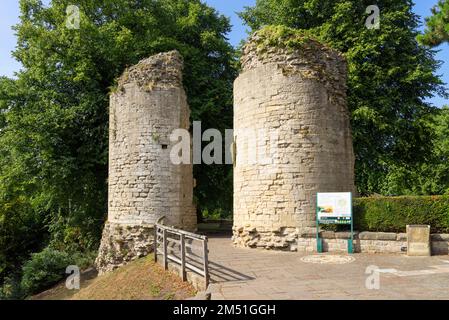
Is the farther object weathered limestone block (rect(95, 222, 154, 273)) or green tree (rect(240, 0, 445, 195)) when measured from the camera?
green tree (rect(240, 0, 445, 195))

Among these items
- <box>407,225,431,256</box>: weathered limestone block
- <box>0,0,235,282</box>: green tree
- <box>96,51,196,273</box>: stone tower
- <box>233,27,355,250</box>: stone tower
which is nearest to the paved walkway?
<box>407,225,431,256</box>: weathered limestone block

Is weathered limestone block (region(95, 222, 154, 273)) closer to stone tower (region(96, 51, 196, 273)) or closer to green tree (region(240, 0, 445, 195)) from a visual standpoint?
stone tower (region(96, 51, 196, 273))

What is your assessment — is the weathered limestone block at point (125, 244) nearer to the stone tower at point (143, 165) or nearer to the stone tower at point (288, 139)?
the stone tower at point (143, 165)

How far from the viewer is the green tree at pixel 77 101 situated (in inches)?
628

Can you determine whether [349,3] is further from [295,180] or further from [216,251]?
[216,251]

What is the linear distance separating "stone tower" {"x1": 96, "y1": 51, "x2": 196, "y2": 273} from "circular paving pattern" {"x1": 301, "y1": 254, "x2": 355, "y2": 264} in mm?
5655

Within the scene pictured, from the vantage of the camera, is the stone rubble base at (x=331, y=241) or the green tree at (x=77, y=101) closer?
the stone rubble base at (x=331, y=241)

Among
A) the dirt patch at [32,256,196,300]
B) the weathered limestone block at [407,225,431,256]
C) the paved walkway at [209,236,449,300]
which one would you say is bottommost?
the dirt patch at [32,256,196,300]

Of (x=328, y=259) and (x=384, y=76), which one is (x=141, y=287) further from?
(x=384, y=76)

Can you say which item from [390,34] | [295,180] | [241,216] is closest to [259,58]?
[295,180]

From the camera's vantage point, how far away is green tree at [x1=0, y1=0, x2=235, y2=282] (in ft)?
52.4

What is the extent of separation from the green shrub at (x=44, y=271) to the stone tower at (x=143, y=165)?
1.82 meters

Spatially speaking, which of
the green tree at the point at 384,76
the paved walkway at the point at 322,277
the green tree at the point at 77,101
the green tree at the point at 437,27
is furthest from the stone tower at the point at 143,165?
the green tree at the point at 437,27

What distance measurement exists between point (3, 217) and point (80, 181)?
5923 millimetres
